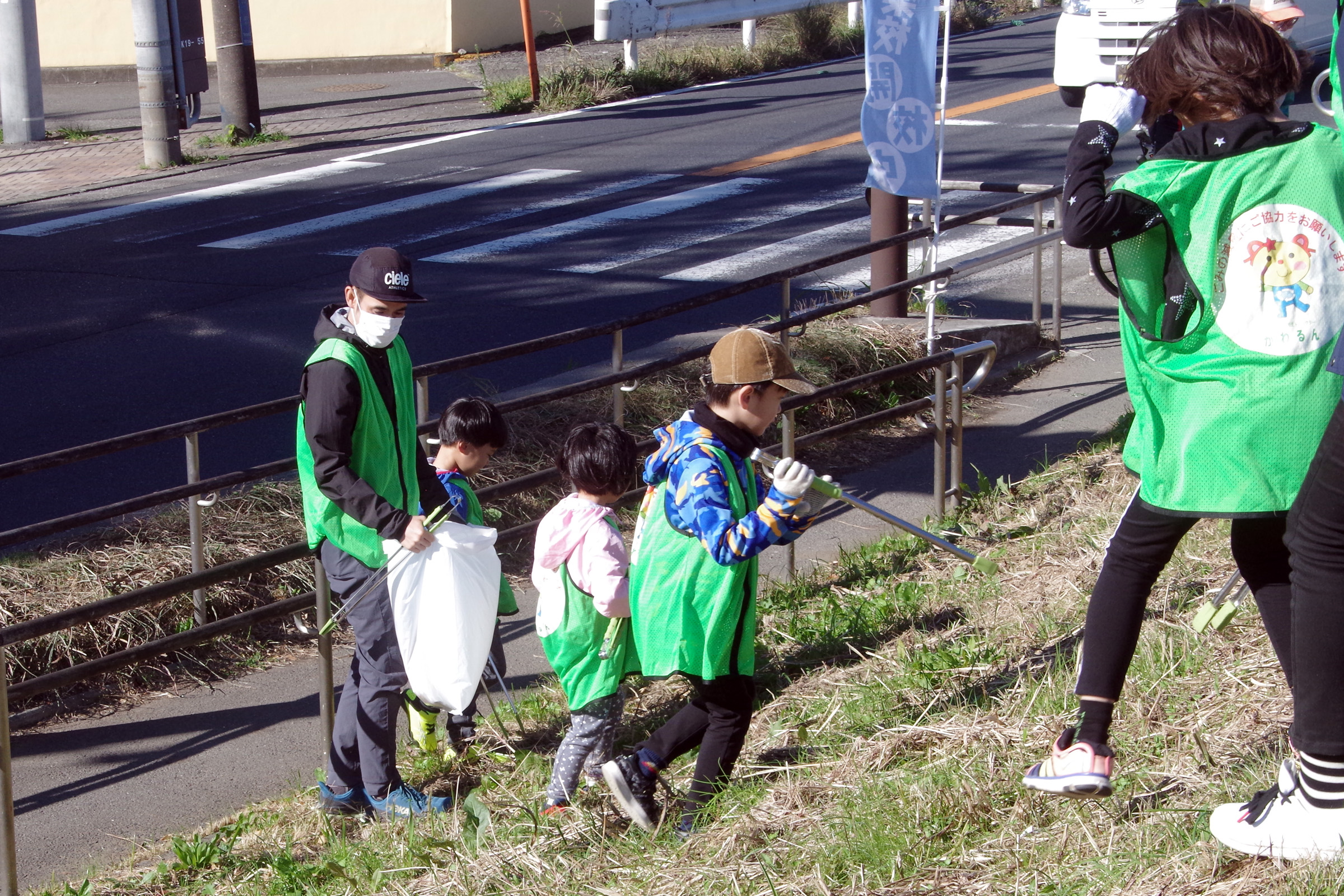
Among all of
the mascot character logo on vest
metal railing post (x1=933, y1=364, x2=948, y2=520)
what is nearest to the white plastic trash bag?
the mascot character logo on vest

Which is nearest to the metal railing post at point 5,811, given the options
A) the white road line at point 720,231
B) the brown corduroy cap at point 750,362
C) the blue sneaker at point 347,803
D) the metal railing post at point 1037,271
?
the blue sneaker at point 347,803

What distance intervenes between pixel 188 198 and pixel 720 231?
224 inches

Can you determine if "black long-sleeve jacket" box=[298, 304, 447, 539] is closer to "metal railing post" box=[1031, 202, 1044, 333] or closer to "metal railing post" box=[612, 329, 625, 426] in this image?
"metal railing post" box=[612, 329, 625, 426]

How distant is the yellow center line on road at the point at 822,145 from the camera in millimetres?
14523

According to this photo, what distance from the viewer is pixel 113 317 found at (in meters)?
9.84

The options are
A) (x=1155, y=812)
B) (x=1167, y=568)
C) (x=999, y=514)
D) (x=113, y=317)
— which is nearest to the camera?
(x=1155, y=812)

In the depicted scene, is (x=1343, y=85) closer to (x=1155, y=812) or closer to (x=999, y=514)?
(x=1155, y=812)

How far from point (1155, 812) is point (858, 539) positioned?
3.50 metres

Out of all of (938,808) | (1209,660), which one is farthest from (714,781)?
(1209,660)

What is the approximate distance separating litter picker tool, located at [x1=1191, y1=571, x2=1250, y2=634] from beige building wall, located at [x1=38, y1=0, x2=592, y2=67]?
20.6m

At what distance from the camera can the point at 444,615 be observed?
395cm

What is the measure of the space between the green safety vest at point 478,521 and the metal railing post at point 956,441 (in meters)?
2.70

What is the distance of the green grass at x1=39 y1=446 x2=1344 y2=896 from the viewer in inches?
112

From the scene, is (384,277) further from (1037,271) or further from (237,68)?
(237,68)
